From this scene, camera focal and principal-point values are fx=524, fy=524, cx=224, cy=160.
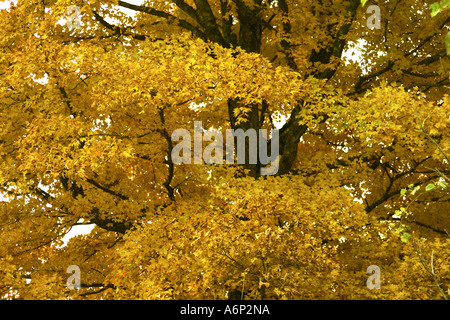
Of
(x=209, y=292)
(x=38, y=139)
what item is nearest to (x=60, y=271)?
(x=38, y=139)

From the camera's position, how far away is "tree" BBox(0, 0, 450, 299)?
10.2m

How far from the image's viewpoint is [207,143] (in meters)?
15.2

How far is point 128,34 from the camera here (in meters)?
15.8

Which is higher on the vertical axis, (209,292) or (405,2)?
(405,2)

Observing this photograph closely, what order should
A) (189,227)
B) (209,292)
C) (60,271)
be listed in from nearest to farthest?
1. (209,292)
2. (189,227)
3. (60,271)

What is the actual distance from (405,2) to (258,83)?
6.86m

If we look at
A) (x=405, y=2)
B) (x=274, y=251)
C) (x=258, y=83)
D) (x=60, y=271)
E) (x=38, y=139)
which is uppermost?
(x=405, y=2)

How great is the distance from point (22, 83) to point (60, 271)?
536 centimetres

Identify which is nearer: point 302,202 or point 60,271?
point 302,202

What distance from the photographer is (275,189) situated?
11641 mm

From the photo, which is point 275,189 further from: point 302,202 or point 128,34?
point 128,34

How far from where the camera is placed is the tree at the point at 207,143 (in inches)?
400
